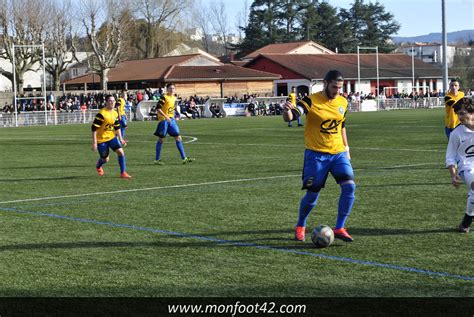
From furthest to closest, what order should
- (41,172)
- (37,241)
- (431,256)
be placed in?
(41,172) → (37,241) → (431,256)

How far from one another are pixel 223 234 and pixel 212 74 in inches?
2646

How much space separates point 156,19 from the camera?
311 ft

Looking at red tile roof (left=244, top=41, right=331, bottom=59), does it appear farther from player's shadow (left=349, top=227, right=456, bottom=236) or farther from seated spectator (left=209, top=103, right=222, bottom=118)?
player's shadow (left=349, top=227, right=456, bottom=236)

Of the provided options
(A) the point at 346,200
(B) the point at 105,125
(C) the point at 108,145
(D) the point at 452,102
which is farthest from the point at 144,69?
(A) the point at 346,200

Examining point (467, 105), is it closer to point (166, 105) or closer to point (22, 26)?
point (166, 105)

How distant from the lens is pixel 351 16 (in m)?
116

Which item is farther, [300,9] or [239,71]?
[300,9]

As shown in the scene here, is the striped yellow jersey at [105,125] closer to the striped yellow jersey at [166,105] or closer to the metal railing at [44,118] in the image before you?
the striped yellow jersey at [166,105]

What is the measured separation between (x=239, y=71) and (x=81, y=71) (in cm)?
3647

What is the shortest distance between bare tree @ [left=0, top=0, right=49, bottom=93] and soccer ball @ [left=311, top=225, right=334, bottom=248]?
62.3 meters

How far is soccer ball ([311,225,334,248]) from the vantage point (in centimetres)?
889

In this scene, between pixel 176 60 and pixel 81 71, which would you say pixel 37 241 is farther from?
pixel 81 71
